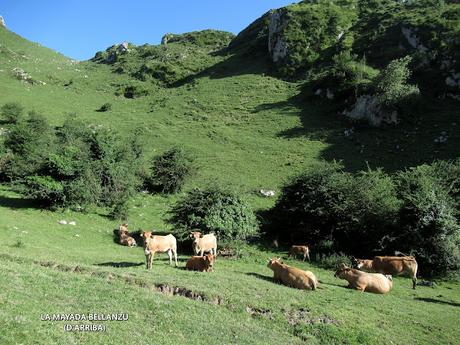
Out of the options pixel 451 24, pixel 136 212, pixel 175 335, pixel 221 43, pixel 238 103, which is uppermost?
pixel 221 43

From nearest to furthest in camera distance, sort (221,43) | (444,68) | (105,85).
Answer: (444,68), (105,85), (221,43)

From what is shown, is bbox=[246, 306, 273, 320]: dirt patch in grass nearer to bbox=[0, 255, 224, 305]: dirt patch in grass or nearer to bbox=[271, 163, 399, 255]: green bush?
bbox=[0, 255, 224, 305]: dirt patch in grass

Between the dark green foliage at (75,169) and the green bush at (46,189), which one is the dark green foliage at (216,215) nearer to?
the dark green foliage at (75,169)

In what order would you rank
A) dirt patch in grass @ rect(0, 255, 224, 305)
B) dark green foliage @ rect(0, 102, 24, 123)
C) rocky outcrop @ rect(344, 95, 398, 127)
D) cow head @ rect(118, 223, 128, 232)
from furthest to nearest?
1. rocky outcrop @ rect(344, 95, 398, 127)
2. dark green foliage @ rect(0, 102, 24, 123)
3. cow head @ rect(118, 223, 128, 232)
4. dirt patch in grass @ rect(0, 255, 224, 305)

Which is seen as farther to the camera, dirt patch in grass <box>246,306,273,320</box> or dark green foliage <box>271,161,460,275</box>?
dark green foliage <box>271,161,460,275</box>

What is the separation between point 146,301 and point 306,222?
64.7ft

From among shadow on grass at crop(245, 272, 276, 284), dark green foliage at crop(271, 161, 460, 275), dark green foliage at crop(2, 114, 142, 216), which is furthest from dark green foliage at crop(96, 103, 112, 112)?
shadow on grass at crop(245, 272, 276, 284)

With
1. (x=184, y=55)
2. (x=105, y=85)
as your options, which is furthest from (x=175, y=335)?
(x=184, y=55)

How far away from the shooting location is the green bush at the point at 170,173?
41197 mm

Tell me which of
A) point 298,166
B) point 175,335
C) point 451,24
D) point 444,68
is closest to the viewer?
point 175,335

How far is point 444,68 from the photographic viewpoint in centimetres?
6519

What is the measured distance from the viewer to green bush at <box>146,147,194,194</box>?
135 ft

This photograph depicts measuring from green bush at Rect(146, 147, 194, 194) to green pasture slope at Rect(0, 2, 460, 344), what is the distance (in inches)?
73.0

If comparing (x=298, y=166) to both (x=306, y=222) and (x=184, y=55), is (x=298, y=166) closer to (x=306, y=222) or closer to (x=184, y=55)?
(x=306, y=222)
